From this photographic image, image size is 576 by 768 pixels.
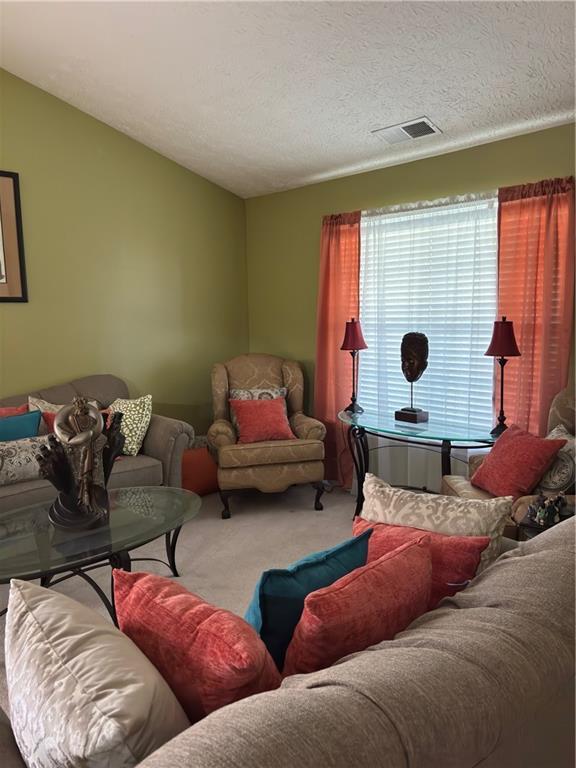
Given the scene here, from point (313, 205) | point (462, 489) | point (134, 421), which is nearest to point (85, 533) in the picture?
point (134, 421)

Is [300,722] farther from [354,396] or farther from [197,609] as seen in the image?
[354,396]

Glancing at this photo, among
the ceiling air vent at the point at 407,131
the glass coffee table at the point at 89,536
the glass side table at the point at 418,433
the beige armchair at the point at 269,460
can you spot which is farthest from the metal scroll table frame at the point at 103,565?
the ceiling air vent at the point at 407,131

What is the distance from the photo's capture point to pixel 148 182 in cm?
447

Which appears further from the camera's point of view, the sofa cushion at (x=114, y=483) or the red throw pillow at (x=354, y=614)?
the sofa cushion at (x=114, y=483)

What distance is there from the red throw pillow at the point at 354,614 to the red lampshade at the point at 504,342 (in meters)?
2.36

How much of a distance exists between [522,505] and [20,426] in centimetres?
282

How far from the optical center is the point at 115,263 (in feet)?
14.2

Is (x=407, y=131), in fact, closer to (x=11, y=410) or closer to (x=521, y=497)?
(x=521, y=497)

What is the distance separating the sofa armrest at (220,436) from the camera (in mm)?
4012

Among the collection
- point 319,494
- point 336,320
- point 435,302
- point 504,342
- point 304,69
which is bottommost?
point 319,494

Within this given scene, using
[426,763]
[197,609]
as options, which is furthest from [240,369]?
[426,763]

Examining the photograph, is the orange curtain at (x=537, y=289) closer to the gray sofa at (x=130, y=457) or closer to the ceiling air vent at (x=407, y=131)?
the ceiling air vent at (x=407, y=131)

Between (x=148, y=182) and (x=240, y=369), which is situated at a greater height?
(x=148, y=182)

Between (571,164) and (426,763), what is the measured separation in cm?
340
